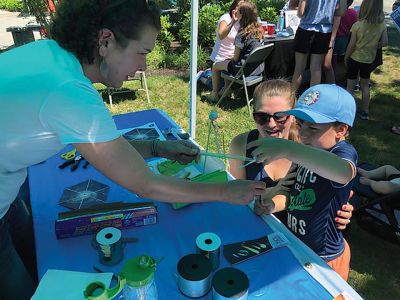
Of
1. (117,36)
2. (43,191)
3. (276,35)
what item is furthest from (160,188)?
(276,35)

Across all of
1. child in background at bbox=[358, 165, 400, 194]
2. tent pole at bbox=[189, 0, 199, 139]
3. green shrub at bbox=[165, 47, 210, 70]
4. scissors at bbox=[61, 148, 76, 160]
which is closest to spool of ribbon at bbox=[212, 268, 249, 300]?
scissors at bbox=[61, 148, 76, 160]

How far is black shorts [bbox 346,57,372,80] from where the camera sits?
14.9 ft

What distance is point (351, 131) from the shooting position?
428 centimetres

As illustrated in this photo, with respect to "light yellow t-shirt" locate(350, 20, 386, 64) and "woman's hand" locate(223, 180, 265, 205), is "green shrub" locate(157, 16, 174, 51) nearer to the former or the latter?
"light yellow t-shirt" locate(350, 20, 386, 64)

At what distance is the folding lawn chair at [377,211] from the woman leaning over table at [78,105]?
1482mm

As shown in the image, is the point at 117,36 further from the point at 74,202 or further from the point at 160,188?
the point at 74,202

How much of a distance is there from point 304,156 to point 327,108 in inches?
11.8

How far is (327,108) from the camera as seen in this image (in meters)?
1.56

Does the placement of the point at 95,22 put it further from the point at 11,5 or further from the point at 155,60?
the point at 11,5

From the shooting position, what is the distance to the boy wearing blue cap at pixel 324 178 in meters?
1.54

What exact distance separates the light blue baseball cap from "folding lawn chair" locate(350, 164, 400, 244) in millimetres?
1120

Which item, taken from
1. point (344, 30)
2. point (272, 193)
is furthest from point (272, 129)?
point (344, 30)

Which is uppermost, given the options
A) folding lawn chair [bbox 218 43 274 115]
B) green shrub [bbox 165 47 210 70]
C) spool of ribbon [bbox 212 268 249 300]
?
spool of ribbon [bbox 212 268 249 300]

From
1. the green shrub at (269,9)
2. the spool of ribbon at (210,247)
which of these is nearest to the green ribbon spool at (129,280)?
the spool of ribbon at (210,247)
